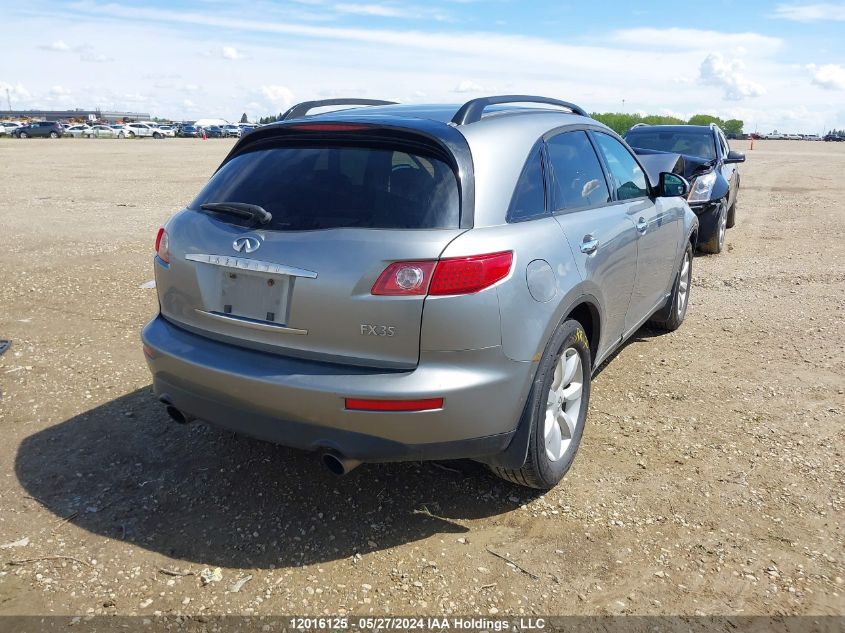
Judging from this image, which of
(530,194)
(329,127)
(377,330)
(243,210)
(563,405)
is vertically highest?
(329,127)

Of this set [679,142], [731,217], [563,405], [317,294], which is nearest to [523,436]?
[563,405]

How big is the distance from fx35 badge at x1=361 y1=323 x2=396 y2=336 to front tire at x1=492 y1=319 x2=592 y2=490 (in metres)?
0.74

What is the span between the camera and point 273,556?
2998mm

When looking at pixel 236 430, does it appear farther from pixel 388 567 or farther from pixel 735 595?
pixel 735 595

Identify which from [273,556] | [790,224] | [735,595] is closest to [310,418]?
[273,556]

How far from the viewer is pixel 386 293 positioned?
8.86 ft

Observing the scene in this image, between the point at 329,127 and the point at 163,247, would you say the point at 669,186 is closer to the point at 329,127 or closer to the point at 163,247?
the point at 329,127

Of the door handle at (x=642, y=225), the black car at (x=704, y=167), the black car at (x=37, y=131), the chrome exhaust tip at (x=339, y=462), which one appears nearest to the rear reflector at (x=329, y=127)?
the chrome exhaust tip at (x=339, y=462)

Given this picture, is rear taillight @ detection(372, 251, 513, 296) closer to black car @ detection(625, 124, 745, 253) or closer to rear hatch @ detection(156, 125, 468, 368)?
rear hatch @ detection(156, 125, 468, 368)

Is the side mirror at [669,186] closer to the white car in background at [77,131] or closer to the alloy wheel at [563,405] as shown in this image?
the alloy wheel at [563,405]

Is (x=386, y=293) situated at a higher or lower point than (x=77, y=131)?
higher

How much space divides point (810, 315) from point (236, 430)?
568cm

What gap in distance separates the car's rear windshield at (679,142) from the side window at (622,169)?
6.41m

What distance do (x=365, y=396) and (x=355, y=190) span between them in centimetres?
88
